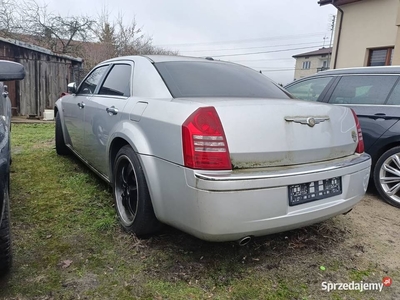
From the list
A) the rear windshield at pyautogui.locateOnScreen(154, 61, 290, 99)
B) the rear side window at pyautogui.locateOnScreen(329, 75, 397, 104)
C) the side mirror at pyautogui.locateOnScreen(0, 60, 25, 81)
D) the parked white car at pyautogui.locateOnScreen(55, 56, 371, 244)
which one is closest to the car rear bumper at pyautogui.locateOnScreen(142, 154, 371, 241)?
the parked white car at pyautogui.locateOnScreen(55, 56, 371, 244)

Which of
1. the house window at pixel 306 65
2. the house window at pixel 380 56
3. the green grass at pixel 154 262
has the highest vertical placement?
the house window at pixel 306 65

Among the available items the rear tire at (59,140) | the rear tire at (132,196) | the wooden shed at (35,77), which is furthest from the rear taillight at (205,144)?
the wooden shed at (35,77)

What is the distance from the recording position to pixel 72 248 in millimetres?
2379

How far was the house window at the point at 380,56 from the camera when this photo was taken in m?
10.8

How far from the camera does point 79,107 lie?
3.79 m

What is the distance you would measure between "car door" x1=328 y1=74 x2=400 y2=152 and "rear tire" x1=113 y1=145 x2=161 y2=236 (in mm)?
2774

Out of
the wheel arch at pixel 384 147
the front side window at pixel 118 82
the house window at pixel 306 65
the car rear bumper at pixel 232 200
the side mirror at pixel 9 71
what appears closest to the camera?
the car rear bumper at pixel 232 200

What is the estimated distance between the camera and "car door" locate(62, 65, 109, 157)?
3.67m

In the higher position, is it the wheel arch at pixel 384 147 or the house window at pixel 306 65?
the house window at pixel 306 65

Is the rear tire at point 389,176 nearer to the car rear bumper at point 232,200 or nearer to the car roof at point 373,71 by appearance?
the car roof at point 373,71

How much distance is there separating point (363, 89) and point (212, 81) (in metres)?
2.31

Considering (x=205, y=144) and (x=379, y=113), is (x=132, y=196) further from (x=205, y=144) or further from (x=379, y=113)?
(x=379, y=113)

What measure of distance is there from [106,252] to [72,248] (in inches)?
10.8

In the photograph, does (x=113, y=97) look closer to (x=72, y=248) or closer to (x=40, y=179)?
(x=72, y=248)
